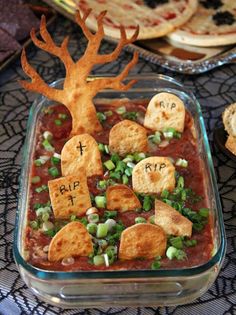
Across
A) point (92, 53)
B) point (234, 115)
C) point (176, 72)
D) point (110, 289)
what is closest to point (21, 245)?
point (110, 289)

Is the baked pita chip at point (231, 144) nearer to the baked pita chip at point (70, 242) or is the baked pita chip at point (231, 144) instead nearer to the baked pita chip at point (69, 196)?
the baked pita chip at point (69, 196)

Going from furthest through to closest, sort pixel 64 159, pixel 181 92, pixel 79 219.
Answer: pixel 181 92 < pixel 64 159 < pixel 79 219

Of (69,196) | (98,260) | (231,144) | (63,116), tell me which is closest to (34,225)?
(69,196)

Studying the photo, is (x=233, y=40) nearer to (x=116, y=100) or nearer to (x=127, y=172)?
(x=116, y=100)

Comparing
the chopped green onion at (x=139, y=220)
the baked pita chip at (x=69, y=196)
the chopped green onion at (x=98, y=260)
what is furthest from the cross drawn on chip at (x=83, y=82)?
the chopped green onion at (x=98, y=260)

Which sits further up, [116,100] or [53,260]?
[116,100]

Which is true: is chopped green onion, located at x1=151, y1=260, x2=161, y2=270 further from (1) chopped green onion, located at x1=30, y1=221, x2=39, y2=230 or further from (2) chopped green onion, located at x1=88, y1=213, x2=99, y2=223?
(1) chopped green onion, located at x1=30, y1=221, x2=39, y2=230

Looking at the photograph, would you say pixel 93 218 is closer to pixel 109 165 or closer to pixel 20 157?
pixel 109 165
